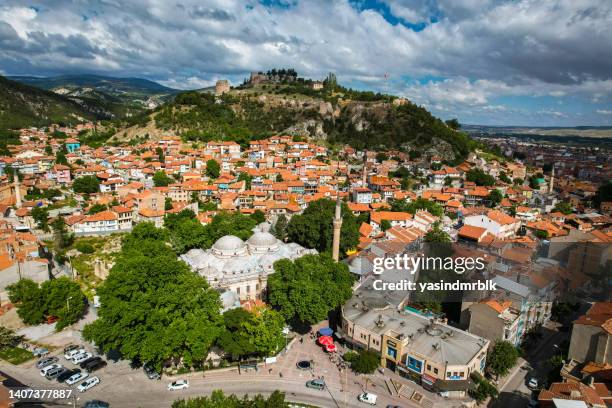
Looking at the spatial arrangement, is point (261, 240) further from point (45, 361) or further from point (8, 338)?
point (8, 338)

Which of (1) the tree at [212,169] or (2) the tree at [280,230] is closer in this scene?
(2) the tree at [280,230]

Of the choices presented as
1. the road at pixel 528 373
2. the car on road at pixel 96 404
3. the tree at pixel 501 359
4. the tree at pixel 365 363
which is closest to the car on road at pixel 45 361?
the car on road at pixel 96 404

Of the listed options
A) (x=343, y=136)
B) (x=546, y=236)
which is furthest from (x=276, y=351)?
(x=343, y=136)

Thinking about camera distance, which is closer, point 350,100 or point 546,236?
point 546,236

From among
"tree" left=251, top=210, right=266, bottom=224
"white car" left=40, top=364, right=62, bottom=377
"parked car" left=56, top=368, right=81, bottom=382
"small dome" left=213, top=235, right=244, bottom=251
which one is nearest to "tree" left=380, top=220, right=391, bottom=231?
"tree" left=251, top=210, right=266, bottom=224

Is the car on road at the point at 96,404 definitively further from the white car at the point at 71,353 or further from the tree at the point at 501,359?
the tree at the point at 501,359

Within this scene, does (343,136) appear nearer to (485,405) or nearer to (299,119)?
(299,119)

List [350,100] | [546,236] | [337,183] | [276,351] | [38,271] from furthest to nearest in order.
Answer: [350,100], [337,183], [546,236], [38,271], [276,351]
